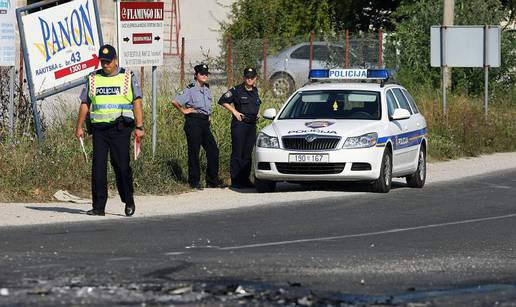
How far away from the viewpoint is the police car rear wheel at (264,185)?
2008 centimetres

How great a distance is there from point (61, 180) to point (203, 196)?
1949 mm

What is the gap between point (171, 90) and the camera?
24.7 m

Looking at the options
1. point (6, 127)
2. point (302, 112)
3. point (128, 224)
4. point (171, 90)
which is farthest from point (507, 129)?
point (128, 224)

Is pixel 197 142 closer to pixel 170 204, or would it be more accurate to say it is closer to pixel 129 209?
pixel 170 204

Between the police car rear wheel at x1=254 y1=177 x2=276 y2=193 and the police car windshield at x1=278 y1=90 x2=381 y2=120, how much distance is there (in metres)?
1.06

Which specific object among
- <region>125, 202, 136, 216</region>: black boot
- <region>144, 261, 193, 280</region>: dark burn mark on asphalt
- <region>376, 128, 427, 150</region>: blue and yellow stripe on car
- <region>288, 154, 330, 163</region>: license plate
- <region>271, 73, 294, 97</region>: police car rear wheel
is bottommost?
<region>125, 202, 136, 216</region>: black boot

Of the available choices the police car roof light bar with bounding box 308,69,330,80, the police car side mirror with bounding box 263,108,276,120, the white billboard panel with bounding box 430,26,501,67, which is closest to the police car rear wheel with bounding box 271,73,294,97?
the white billboard panel with bounding box 430,26,501,67

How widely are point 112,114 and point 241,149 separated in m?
5.17

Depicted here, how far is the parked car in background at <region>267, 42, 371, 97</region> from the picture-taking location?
1379 inches

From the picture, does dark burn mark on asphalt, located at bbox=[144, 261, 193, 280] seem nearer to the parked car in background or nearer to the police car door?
the police car door

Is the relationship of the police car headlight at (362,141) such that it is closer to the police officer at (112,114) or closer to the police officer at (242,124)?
the police officer at (242,124)

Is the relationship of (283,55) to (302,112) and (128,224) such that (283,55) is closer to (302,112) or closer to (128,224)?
A: (302,112)

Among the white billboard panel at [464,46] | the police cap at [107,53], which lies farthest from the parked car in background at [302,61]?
the police cap at [107,53]

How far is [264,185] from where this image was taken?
20141mm
